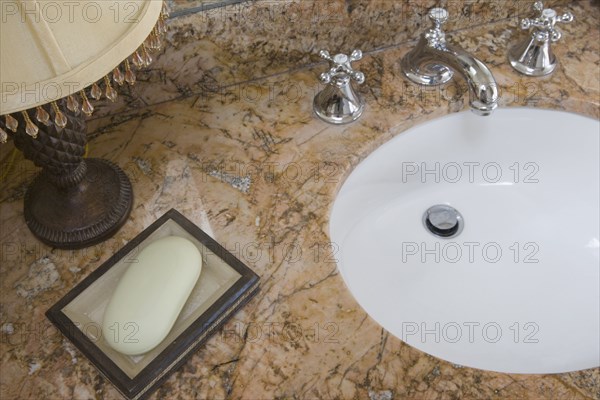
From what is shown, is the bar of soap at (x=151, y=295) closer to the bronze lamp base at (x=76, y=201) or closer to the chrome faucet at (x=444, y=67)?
the bronze lamp base at (x=76, y=201)

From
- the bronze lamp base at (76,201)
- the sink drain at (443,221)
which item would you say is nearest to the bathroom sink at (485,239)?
the sink drain at (443,221)

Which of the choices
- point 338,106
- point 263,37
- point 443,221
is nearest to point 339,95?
point 338,106

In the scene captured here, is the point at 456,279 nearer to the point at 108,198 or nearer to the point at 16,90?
the point at 108,198

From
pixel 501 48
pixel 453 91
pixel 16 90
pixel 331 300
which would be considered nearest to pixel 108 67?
pixel 16 90

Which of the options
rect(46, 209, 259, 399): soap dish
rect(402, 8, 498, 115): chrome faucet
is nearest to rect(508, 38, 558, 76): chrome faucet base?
rect(402, 8, 498, 115): chrome faucet

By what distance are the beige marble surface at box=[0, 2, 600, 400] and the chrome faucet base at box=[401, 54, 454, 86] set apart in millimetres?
15

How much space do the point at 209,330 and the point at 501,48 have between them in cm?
66

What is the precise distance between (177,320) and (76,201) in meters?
0.21

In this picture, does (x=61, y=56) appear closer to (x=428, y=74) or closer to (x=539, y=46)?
(x=428, y=74)

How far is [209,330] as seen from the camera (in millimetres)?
708

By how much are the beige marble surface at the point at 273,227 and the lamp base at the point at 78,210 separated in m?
0.02

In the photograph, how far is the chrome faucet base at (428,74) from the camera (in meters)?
0.96

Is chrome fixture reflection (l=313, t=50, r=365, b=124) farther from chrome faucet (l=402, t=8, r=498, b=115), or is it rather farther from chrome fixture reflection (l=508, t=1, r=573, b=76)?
chrome fixture reflection (l=508, t=1, r=573, b=76)

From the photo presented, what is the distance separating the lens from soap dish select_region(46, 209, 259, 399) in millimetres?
668
